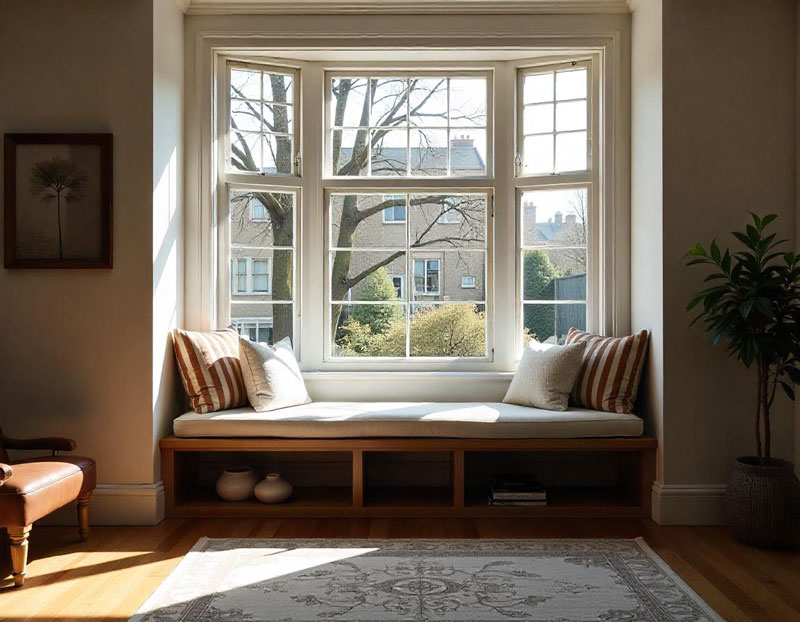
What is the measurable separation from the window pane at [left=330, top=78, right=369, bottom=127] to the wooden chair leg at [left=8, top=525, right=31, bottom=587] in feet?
9.54

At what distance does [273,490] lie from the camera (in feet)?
12.8

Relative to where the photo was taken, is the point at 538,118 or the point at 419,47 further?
the point at 538,118

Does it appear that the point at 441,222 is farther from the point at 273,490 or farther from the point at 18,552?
the point at 18,552

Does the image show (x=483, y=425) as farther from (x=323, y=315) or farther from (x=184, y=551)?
(x=184, y=551)

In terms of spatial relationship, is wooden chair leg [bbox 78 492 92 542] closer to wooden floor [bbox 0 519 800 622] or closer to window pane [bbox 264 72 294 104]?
wooden floor [bbox 0 519 800 622]

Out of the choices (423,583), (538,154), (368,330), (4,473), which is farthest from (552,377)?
(4,473)

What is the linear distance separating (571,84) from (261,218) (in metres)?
2.13

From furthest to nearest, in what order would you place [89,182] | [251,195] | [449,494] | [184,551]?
[251,195] → [449,494] → [89,182] → [184,551]

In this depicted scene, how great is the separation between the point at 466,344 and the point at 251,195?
1.66 metres

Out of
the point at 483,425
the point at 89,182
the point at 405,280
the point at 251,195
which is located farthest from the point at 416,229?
the point at 89,182

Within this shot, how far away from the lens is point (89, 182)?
3.77 meters

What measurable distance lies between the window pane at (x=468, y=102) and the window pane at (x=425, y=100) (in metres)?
0.07

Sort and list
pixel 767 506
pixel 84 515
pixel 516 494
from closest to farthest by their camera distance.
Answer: pixel 767 506 → pixel 84 515 → pixel 516 494

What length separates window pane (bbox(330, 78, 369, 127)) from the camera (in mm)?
4574
